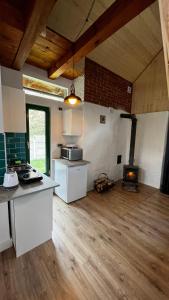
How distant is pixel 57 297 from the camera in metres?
1.22

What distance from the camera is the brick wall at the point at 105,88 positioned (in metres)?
3.08

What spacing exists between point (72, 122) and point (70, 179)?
1.24 meters

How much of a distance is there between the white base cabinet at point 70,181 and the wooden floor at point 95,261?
1.27 feet

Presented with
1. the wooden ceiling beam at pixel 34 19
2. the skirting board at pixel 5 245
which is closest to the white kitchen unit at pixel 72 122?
the wooden ceiling beam at pixel 34 19

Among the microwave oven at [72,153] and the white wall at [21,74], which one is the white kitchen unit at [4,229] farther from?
the white wall at [21,74]

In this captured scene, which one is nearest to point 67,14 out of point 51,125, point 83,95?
point 83,95

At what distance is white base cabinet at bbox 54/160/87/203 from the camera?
8.93 ft

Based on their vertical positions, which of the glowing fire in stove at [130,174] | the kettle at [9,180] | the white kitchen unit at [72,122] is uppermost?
the white kitchen unit at [72,122]

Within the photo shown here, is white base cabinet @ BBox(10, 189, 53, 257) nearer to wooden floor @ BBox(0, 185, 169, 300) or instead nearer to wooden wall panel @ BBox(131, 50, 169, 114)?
wooden floor @ BBox(0, 185, 169, 300)

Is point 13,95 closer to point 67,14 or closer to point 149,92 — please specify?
point 67,14

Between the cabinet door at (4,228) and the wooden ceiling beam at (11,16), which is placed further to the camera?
the cabinet door at (4,228)

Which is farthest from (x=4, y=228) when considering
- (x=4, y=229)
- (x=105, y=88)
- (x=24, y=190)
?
(x=105, y=88)

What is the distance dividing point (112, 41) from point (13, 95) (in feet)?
7.57

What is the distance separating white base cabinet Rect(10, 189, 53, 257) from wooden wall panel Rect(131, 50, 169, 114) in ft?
11.6
